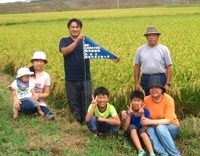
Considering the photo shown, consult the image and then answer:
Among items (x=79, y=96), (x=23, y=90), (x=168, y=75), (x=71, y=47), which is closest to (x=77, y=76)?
(x=79, y=96)

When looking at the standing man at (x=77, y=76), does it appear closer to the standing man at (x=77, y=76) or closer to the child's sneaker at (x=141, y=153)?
the standing man at (x=77, y=76)

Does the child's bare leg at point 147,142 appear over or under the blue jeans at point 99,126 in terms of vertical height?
under

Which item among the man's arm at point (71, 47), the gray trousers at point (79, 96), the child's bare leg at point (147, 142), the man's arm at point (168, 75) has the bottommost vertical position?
the child's bare leg at point (147, 142)

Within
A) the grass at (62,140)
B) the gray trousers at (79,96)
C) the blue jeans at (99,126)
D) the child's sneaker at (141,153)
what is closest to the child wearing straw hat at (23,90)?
the grass at (62,140)

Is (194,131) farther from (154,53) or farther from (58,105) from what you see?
(58,105)

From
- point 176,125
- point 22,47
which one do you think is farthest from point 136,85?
point 22,47

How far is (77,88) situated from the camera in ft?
20.4

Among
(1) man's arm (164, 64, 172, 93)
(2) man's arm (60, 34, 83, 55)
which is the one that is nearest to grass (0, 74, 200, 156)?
(1) man's arm (164, 64, 172, 93)

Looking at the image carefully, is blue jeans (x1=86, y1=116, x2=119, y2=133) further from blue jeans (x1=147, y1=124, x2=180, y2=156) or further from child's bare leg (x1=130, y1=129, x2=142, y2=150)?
blue jeans (x1=147, y1=124, x2=180, y2=156)

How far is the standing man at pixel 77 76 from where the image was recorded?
19.6 feet

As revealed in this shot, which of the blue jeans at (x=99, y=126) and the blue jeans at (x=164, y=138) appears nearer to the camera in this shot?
the blue jeans at (x=164, y=138)

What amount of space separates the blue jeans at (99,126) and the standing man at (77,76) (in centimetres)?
77

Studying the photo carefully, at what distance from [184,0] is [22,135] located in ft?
242

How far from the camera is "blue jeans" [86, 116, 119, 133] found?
17.6ft
